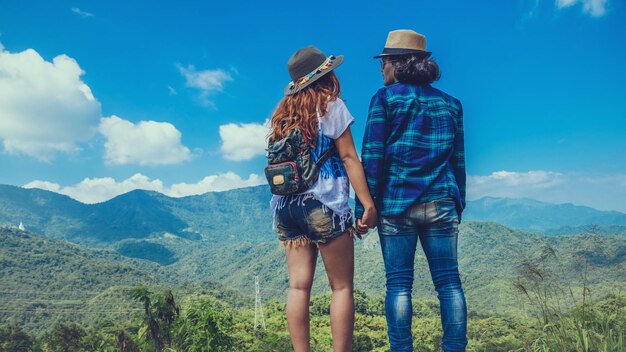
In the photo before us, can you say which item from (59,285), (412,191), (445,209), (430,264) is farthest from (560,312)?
(59,285)

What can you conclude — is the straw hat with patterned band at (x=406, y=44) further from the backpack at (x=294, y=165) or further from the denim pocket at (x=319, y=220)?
the denim pocket at (x=319, y=220)

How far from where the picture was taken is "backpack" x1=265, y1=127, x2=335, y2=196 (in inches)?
109

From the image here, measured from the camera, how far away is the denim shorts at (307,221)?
2719mm

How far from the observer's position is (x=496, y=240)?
175625mm

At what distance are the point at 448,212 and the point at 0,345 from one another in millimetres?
33161

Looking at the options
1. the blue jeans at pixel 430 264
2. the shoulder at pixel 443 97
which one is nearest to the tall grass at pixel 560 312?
the blue jeans at pixel 430 264

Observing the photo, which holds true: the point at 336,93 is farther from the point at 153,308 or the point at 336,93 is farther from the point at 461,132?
the point at 153,308

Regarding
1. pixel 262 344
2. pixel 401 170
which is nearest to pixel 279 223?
pixel 401 170

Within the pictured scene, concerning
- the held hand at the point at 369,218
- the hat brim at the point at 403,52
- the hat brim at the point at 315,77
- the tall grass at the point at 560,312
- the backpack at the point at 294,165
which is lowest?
the tall grass at the point at 560,312

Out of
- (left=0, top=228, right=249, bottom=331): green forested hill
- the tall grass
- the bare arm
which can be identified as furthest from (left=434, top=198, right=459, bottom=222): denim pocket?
(left=0, top=228, right=249, bottom=331): green forested hill

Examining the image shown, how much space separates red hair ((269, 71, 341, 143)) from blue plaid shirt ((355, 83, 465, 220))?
0.30 m

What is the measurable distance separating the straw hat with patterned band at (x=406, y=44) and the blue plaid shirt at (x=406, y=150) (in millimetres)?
237

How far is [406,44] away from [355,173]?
0.93 meters

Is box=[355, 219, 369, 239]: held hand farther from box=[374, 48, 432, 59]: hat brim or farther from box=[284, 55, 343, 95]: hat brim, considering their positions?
box=[374, 48, 432, 59]: hat brim
